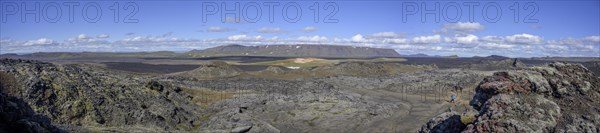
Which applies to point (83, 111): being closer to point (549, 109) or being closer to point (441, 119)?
point (441, 119)

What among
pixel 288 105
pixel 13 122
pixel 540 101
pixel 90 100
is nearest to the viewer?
pixel 13 122

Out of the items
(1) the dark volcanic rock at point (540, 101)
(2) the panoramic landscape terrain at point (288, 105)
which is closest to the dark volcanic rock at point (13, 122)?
(2) the panoramic landscape terrain at point (288, 105)

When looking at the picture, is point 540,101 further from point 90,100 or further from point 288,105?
point 90,100

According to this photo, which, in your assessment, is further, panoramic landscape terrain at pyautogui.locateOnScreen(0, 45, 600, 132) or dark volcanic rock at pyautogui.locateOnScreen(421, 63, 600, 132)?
panoramic landscape terrain at pyautogui.locateOnScreen(0, 45, 600, 132)

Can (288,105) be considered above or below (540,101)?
below

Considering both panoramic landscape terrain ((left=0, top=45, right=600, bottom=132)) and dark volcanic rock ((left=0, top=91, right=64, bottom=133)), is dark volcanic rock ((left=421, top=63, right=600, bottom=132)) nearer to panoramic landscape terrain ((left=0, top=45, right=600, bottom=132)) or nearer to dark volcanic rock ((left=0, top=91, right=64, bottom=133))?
panoramic landscape terrain ((left=0, top=45, right=600, bottom=132))

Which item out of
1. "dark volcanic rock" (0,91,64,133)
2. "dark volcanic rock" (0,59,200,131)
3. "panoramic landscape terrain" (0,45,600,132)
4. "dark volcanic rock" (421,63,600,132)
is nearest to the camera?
"dark volcanic rock" (0,91,64,133)

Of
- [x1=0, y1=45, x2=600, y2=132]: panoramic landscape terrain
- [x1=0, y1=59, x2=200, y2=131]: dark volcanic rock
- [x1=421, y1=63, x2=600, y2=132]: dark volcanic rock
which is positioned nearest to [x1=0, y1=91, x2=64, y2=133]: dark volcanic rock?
[x1=0, y1=45, x2=600, y2=132]: panoramic landscape terrain

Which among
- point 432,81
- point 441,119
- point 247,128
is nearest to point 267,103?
point 247,128

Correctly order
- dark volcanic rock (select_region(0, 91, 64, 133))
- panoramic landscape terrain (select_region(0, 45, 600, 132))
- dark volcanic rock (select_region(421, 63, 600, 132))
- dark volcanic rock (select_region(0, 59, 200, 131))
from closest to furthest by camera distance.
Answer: dark volcanic rock (select_region(0, 91, 64, 133))
dark volcanic rock (select_region(421, 63, 600, 132))
panoramic landscape terrain (select_region(0, 45, 600, 132))
dark volcanic rock (select_region(0, 59, 200, 131))

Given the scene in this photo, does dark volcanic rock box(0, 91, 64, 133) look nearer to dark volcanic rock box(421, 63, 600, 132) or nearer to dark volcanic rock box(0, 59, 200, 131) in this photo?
dark volcanic rock box(0, 59, 200, 131)

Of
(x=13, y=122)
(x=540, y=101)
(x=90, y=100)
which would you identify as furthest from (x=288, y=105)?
(x=13, y=122)
